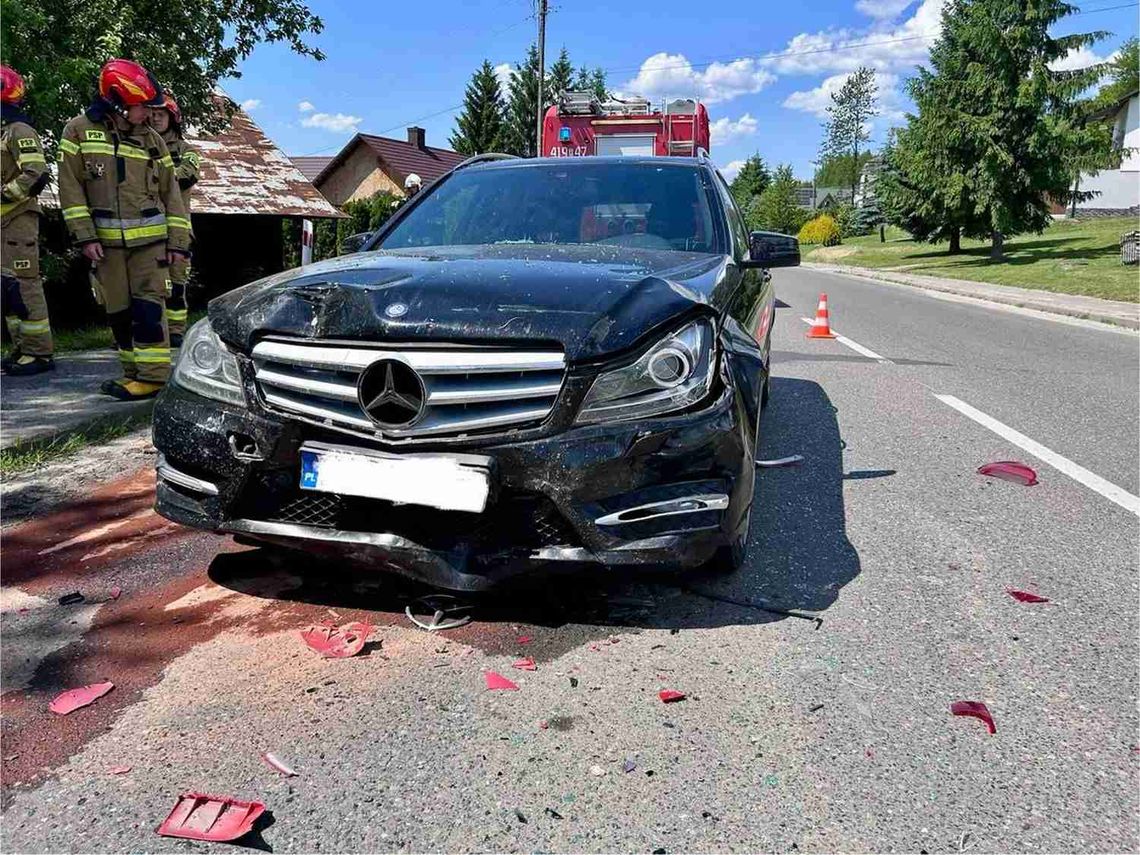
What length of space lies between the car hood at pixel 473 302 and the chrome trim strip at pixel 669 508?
461 millimetres

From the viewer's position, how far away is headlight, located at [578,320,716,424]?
8.24ft

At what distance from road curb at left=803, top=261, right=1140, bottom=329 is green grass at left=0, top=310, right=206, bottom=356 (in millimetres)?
13288

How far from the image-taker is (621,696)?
2.48 meters

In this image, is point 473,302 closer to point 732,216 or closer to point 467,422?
point 467,422

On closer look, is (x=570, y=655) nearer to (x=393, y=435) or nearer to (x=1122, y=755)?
(x=393, y=435)

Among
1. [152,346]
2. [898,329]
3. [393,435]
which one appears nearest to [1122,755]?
[393,435]

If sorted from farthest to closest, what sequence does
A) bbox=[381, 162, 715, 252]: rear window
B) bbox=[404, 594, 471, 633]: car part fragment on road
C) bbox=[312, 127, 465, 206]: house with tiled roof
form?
bbox=[312, 127, 465, 206]: house with tiled roof → bbox=[381, 162, 715, 252]: rear window → bbox=[404, 594, 471, 633]: car part fragment on road

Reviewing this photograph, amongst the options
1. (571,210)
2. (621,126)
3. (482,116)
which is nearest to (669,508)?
(571,210)

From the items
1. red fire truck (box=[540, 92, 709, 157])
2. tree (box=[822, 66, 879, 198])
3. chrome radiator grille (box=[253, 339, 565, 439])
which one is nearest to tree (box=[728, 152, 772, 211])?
tree (box=[822, 66, 879, 198])

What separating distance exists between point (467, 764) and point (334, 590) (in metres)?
1.18

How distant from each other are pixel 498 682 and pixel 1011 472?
3.60m

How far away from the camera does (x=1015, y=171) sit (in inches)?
1192

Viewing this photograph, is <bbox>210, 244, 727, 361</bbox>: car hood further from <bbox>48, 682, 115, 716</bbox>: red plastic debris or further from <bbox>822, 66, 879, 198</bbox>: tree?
<bbox>822, 66, 879, 198</bbox>: tree

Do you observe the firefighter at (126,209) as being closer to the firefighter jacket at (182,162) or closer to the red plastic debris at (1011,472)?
the firefighter jacket at (182,162)
